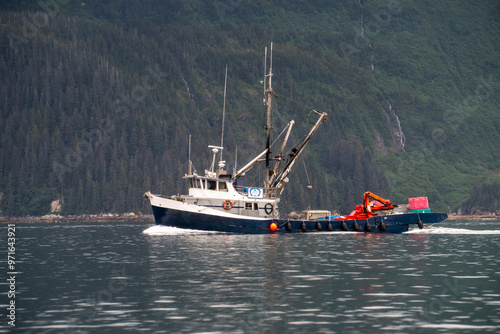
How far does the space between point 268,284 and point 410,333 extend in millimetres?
12659

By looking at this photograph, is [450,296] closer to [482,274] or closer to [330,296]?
[330,296]

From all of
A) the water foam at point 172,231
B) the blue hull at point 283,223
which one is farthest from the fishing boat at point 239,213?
the water foam at point 172,231

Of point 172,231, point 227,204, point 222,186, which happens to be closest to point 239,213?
point 227,204

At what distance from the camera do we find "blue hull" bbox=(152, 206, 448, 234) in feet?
251

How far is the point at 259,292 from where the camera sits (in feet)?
108

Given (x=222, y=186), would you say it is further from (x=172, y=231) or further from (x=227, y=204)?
(x=172, y=231)

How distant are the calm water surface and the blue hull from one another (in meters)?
18.7

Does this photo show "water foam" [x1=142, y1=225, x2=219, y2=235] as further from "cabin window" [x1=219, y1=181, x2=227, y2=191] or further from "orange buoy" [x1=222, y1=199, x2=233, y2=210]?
"cabin window" [x1=219, y1=181, x2=227, y2=191]

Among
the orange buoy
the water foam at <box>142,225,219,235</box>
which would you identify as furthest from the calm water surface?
the water foam at <box>142,225,219,235</box>

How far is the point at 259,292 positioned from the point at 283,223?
46.0 metres

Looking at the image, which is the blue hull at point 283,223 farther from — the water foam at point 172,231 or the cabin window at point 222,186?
the cabin window at point 222,186

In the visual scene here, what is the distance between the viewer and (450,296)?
31.5 meters

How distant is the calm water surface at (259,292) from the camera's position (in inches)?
1013

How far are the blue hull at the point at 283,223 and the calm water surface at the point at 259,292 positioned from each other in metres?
18.7
